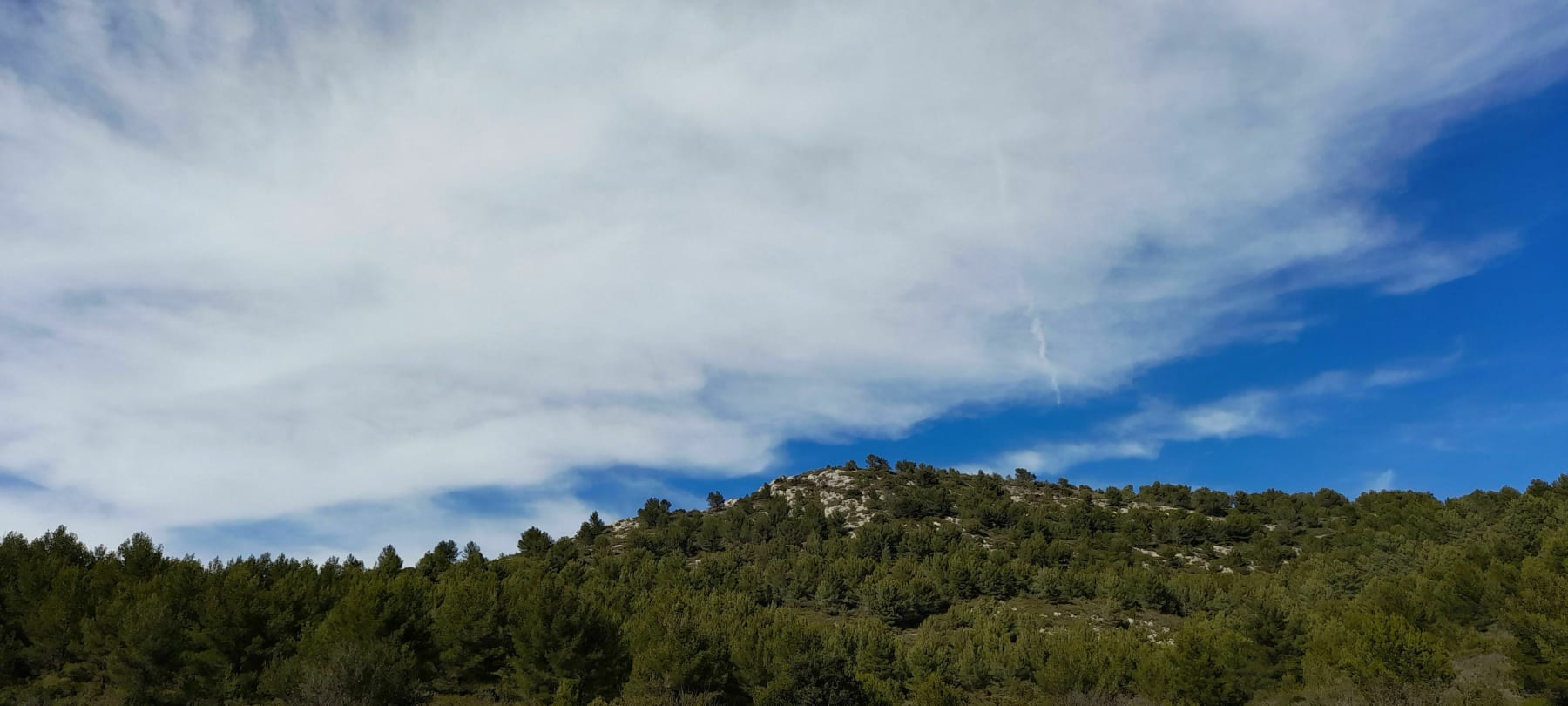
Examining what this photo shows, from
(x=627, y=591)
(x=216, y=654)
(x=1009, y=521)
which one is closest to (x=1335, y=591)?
(x=1009, y=521)

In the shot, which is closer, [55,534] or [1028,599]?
[55,534]

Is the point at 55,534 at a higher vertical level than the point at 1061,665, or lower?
higher

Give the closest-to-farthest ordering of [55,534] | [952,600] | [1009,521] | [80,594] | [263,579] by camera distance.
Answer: [80,594]
[263,579]
[55,534]
[952,600]
[1009,521]

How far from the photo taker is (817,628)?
210ft

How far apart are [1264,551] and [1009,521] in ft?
115

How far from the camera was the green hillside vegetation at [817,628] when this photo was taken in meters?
41.8

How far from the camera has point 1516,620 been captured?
39.9 m

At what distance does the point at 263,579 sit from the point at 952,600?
218 ft

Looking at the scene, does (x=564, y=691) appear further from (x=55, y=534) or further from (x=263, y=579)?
(x=55, y=534)

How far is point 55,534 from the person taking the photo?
6369cm

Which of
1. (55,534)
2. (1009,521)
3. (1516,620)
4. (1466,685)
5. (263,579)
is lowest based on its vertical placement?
(1466,685)

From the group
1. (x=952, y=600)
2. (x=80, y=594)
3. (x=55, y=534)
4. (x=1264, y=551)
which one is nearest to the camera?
(x=80, y=594)

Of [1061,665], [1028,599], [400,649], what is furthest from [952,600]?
[400,649]

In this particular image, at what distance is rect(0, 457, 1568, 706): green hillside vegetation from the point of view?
41781mm
